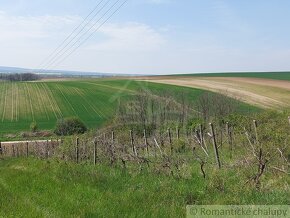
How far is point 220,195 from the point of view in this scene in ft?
25.3

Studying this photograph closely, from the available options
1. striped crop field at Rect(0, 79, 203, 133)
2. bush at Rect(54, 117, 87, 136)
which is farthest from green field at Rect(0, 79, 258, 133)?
bush at Rect(54, 117, 87, 136)

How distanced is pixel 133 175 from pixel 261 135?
198 inches

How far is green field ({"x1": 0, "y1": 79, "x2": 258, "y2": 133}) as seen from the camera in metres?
64.5

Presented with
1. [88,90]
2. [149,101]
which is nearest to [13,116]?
[88,90]

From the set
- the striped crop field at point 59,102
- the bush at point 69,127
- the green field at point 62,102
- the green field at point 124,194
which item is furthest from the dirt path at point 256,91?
the green field at point 124,194

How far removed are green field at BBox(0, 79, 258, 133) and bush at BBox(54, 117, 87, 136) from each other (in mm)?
2839

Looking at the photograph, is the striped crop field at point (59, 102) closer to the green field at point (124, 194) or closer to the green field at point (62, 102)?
the green field at point (62, 102)

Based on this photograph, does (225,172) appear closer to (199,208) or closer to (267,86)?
(199,208)

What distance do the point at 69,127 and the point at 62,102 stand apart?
57.2 ft

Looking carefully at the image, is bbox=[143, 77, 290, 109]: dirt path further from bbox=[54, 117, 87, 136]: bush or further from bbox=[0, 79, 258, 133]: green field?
bbox=[54, 117, 87, 136]: bush

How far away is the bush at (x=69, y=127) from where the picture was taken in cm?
5767

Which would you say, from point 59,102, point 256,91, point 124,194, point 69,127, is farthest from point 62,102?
point 124,194

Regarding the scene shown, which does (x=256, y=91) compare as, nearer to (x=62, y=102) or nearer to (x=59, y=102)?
(x=62, y=102)

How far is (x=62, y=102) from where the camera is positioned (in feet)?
244
